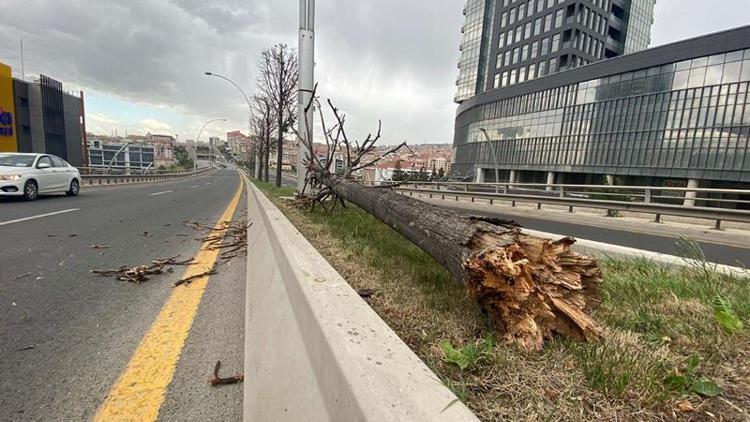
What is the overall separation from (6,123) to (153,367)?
159ft

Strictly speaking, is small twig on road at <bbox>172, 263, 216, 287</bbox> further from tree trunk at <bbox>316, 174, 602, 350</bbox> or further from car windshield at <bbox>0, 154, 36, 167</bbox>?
car windshield at <bbox>0, 154, 36, 167</bbox>

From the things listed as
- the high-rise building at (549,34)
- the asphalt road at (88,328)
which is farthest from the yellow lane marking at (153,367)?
the high-rise building at (549,34)

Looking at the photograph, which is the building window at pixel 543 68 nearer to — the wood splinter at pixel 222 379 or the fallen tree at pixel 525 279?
the fallen tree at pixel 525 279

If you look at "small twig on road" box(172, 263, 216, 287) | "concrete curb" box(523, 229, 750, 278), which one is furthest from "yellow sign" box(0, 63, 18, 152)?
"concrete curb" box(523, 229, 750, 278)

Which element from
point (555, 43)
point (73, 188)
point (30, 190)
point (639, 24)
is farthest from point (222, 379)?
point (639, 24)

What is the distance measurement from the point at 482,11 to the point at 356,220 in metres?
82.3

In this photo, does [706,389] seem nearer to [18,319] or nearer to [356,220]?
[18,319]

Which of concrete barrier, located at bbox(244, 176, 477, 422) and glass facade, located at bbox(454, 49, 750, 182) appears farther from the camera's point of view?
glass facade, located at bbox(454, 49, 750, 182)

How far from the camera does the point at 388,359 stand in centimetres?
120

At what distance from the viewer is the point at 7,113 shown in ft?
111

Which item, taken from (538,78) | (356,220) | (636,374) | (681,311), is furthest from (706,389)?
(538,78)

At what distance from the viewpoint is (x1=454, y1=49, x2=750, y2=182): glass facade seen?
1389 inches

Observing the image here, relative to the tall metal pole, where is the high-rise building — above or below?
above

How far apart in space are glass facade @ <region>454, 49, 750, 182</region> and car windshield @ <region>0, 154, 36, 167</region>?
29636 millimetres
